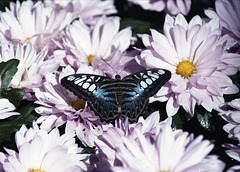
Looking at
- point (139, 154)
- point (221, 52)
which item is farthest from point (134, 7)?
point (139, 154)

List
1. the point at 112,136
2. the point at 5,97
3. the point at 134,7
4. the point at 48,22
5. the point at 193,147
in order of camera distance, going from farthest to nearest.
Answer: the point at 134,7
the point at 48,22
the point at 5,97
the point at 112,136
the point at 193,147

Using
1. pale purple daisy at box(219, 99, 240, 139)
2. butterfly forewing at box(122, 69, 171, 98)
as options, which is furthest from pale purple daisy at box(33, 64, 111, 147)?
pale purple daisy at box(219, 99, 240, 139)

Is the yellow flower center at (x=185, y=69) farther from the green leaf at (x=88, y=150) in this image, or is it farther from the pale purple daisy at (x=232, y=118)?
the green leaf at (x=88, y=150)

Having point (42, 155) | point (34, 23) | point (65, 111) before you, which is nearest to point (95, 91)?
point (65, 111)

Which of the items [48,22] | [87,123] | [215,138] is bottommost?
[215,138]

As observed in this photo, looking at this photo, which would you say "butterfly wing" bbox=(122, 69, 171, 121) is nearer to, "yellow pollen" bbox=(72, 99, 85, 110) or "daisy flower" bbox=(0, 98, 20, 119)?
"yellow pollen" bbox=(72, 99, 85, 110)

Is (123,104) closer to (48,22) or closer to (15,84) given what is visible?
(15,84)
